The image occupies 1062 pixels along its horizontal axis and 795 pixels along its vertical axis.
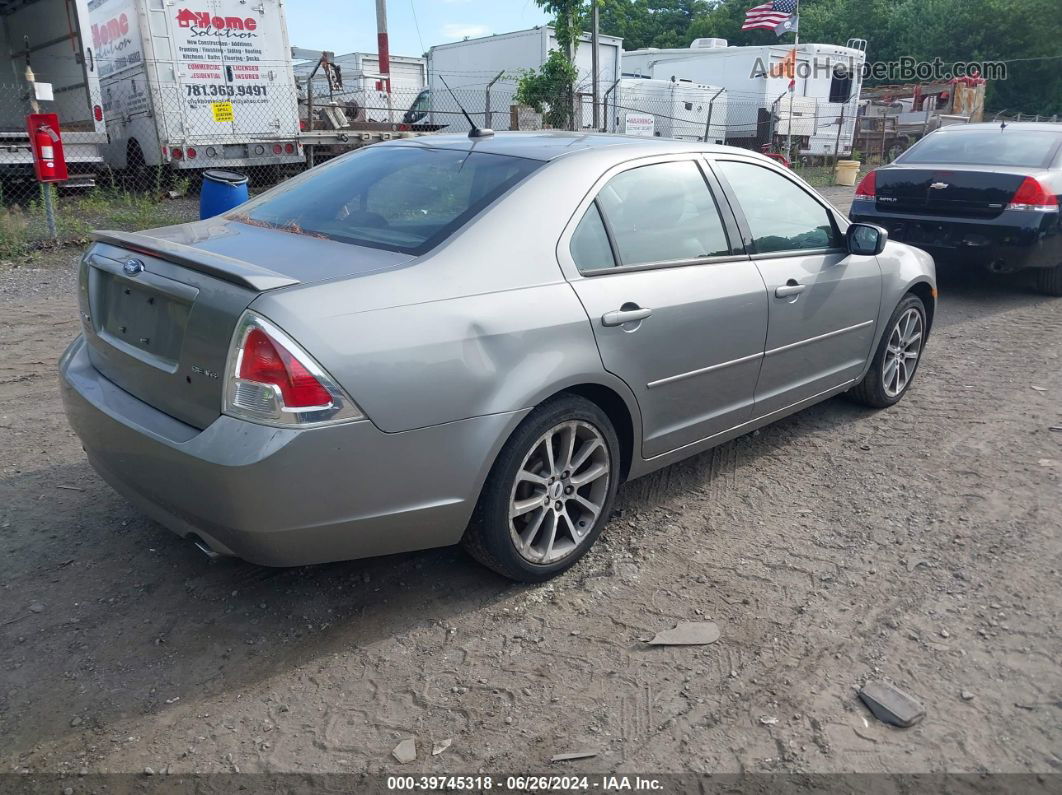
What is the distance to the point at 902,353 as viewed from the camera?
17.2 ft

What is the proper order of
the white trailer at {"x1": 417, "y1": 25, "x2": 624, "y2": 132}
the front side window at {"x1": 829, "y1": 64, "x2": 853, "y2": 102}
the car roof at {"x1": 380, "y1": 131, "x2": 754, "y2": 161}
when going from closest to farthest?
the car roof at {"x1": 380, "y1": 131, "x2": 754, "y2": 161} → the white trailer at {"x1": 417, "y1": 25, "x2": 624, "y2": 132} → the front side window at {"x1": 829, "y1": 64, "x2": 853, "y2": 102}

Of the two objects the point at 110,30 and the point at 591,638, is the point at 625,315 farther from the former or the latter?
the point at 110,30

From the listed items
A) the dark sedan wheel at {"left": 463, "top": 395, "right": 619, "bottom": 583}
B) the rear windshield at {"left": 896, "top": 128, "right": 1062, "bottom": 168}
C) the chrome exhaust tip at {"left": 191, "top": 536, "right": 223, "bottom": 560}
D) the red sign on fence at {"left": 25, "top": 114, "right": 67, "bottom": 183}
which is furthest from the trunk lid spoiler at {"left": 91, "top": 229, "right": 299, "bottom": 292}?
the rear windshield at {"left": 896, "top": 128, "right": 1062, "bottom": 168}

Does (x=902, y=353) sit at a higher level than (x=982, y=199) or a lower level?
lower

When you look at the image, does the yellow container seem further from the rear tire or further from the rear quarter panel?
the rear quarter panel

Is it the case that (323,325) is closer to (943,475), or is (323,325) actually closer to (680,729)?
(680,729)

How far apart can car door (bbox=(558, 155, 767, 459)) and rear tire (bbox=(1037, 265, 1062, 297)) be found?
20.1 ft

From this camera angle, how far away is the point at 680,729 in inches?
98.6

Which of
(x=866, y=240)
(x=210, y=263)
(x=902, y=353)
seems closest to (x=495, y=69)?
(x=902, y=353)

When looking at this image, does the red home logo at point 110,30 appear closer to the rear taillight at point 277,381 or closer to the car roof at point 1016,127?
the car roof at point 1016,127

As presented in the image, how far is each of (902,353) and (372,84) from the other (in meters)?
19.9

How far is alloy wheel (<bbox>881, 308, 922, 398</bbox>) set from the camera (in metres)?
5.08

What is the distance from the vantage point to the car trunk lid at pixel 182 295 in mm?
2564

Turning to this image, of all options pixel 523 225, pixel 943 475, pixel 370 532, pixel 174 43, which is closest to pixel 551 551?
pixel 370 532
